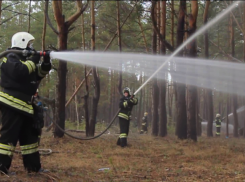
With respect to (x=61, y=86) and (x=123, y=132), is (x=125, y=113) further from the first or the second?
(x=61, y=86)

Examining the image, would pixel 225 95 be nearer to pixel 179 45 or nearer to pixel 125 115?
pixel 179 45

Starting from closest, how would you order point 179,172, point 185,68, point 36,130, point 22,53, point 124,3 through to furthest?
point 22,53 < point 36,130 < point 179,172 < point 185,68 < point 124,3

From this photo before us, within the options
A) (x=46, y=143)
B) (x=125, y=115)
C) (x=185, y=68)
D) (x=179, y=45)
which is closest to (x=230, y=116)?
(x=185, y=68)

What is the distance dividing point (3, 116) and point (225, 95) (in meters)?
31.7

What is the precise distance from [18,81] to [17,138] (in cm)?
94

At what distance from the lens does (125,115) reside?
1040 centimetres

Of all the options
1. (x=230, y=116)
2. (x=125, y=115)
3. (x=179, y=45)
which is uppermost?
(x=179, y=45)

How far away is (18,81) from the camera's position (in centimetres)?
484

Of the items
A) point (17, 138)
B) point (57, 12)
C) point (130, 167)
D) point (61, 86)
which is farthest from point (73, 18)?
point (17, 138)

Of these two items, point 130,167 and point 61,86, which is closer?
point 130,167

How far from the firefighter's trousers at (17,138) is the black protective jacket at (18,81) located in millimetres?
161

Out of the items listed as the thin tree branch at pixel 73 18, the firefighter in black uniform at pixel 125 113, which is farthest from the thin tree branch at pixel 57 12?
the firefighter in black uniform at pixel 125 113

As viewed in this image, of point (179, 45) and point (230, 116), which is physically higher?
point (179, 45)

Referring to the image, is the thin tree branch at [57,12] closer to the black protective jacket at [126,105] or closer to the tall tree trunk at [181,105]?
the black protective jacket at [126,105]
